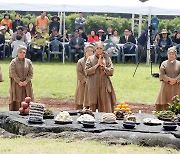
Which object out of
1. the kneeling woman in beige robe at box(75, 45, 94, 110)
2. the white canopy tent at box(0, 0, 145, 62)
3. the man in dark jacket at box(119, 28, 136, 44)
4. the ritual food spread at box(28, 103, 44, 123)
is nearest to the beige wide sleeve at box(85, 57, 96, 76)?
the kneeling woman in beige robe at box(75, 45, 94, 110)

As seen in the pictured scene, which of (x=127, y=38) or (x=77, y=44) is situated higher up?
(x=127, y=38)

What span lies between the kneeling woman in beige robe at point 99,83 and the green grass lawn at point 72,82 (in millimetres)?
4323

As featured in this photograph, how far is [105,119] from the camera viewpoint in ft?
44.7

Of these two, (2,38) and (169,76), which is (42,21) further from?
(169,76)

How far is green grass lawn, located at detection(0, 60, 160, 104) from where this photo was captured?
2238cm

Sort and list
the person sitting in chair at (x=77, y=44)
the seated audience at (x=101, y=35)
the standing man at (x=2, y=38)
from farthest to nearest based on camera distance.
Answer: the seated audience at (x=101, y=35) → the person sitting in chair at (x=77, y=44) → the standing man at (x=2, y=38)

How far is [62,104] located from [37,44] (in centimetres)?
1161

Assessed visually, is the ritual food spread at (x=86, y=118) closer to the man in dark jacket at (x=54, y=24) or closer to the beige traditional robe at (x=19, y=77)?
the beige traditional robe at (x=19, y=77)

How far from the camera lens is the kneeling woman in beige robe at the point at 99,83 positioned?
663 inches

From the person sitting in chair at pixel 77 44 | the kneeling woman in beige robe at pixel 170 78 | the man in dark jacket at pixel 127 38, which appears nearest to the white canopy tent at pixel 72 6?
the person sitting in chair at pixel 77 44

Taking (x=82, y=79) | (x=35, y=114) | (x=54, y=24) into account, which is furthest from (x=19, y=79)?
(x=54, y=24)

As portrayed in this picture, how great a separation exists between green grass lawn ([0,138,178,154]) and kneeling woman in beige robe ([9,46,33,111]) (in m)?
5.03

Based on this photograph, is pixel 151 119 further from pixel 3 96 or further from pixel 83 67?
pixel 3 96

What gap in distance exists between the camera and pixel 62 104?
20.6 metres
